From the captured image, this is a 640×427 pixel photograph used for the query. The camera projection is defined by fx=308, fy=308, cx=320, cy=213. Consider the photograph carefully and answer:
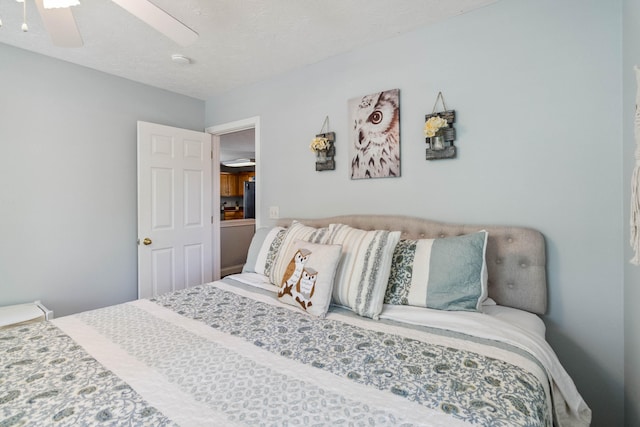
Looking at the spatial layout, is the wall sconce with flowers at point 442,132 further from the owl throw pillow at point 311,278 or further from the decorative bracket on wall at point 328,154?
the owl throw pillow at point 311,278

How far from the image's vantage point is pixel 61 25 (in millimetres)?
1367

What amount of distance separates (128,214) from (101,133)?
2.41 ft

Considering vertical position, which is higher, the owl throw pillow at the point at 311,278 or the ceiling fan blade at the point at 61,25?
the ceiling fan blade at the point at 61,25

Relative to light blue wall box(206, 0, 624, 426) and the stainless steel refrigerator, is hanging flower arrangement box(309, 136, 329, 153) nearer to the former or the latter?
light blue wall box(206, 0, 624, 426)

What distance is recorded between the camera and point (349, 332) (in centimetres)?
128

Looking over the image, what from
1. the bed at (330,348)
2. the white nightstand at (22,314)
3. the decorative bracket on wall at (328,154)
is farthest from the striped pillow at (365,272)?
the white nightstand at (22,314)

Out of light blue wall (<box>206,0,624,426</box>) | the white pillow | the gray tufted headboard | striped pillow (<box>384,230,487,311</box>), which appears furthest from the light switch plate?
the gray tufted headboard

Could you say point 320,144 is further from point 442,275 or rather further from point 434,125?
point 442,275

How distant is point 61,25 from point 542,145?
2.39 m

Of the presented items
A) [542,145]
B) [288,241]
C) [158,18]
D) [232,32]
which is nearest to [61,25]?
[158,18]

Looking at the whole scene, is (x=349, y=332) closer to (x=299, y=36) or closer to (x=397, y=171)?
(x=397, y=171)

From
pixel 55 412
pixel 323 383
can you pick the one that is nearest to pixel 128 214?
A: pixel 55 412

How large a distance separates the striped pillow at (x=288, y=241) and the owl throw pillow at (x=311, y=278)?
0.53ft

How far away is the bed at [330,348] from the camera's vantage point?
799mm
